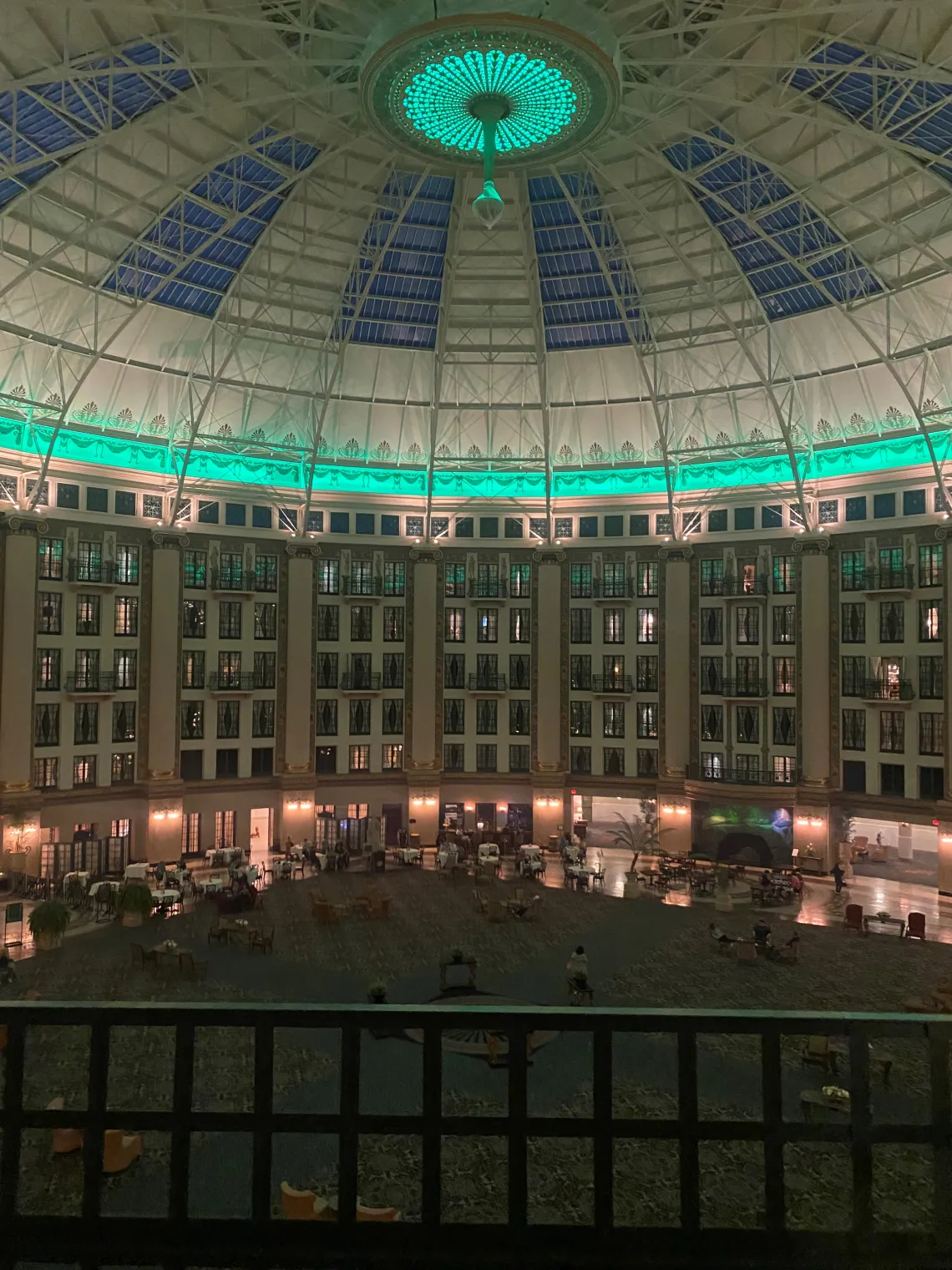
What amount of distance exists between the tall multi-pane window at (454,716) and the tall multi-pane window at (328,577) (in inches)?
316

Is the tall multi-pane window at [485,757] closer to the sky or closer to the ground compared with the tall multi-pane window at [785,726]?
closer to the ground

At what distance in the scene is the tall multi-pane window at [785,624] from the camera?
4031 centimetres

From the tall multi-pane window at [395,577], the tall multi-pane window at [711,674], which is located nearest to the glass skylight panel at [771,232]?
the tall multi-pane window at [711,674]

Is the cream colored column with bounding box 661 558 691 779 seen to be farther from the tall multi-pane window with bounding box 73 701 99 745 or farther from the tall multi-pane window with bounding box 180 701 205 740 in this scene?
the tall multi-pane window with bounding box 73 701 99 745

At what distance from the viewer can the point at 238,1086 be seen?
1686 cm

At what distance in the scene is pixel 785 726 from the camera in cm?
4022

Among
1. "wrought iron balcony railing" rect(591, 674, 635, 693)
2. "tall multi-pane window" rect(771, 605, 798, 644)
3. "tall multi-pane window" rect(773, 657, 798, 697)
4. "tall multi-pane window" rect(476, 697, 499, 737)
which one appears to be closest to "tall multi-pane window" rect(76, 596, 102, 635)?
"tall multi-pane window" rect(476, 697, 499, 737)

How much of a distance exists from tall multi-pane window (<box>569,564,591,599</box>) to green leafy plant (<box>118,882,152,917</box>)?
82.4 ft

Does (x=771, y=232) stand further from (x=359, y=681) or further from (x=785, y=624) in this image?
(x=359, y=681)

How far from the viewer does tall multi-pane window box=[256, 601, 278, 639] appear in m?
41.9

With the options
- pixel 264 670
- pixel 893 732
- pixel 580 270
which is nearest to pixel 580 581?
pixel 580 270

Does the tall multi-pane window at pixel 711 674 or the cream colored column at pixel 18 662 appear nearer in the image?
the cream colored column at pixel 18 662

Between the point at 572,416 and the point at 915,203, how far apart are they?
18607 mm

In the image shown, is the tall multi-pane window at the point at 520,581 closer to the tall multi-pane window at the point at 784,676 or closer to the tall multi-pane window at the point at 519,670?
the tall multi-pane window at the point at 519,670
